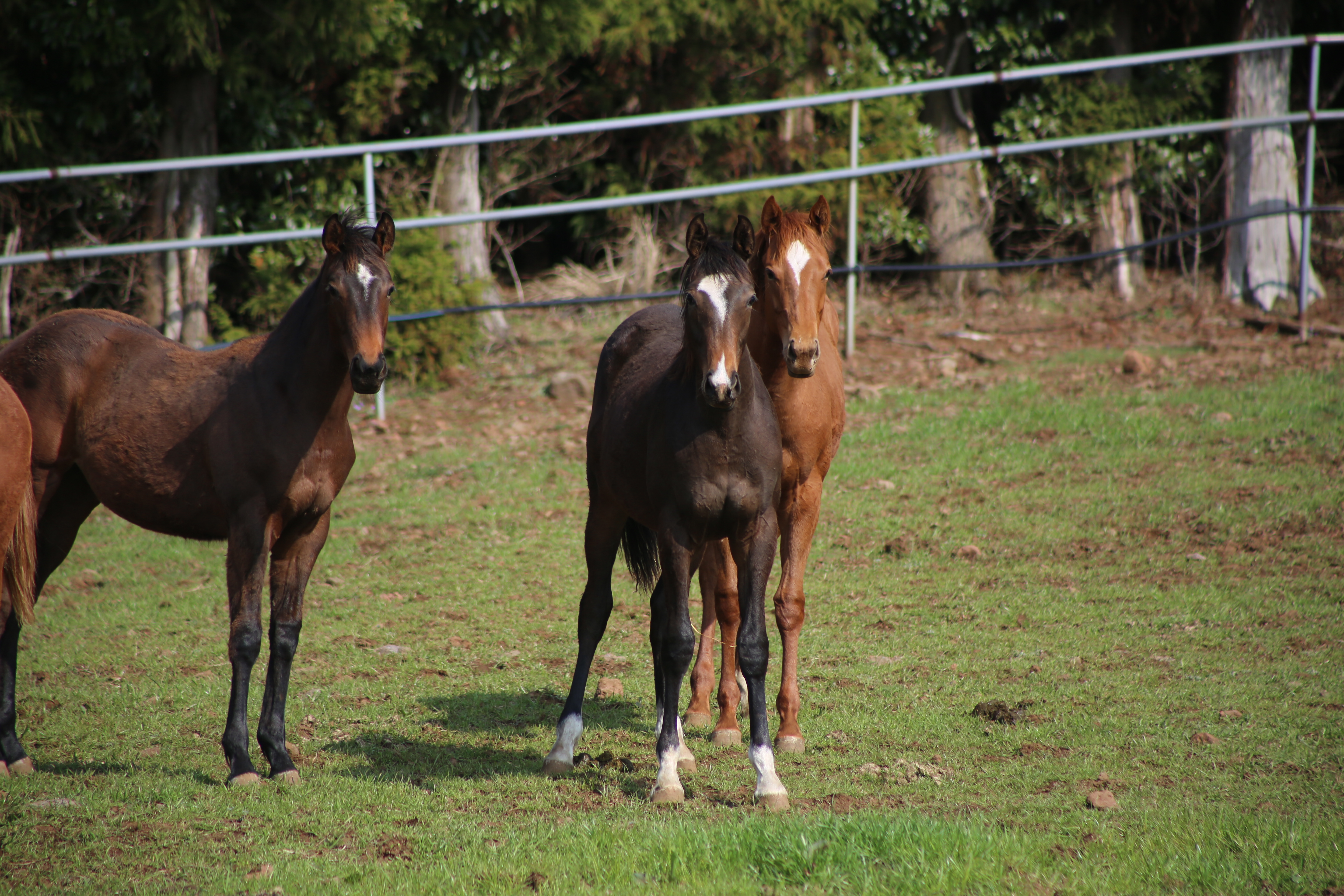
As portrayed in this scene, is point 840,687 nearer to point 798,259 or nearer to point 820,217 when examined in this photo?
point 798,259

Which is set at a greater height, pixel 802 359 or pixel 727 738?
pixel 802 359

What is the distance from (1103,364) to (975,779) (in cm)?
734

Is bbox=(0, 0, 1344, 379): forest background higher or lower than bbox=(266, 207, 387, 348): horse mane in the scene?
higher

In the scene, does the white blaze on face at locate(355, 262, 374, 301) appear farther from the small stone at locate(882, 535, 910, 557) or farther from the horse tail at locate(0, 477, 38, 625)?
the small stone at locate(882, 535, 910, 557)

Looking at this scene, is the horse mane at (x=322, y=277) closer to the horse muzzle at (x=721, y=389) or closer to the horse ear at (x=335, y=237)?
the horse ear at (x=335, y=237)

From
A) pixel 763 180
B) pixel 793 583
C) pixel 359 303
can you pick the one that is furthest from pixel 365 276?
pixel 763 180

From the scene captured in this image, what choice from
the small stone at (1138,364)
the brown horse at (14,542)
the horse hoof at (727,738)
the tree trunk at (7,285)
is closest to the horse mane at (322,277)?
the brown horse at (14,542)

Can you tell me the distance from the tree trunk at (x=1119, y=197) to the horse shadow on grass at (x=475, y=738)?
32.5 feet

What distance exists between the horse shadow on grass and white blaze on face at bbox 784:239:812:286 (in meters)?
2.19

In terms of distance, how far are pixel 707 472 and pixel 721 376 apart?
0.44 meters

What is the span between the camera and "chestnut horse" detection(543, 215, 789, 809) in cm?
395

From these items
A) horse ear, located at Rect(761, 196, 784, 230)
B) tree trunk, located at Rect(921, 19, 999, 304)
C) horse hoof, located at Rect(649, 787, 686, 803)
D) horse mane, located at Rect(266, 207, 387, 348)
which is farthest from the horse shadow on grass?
tree trunk, located at Rect(921, 19, 999, 304)

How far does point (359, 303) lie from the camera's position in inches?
171

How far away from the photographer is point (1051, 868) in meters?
3.43
